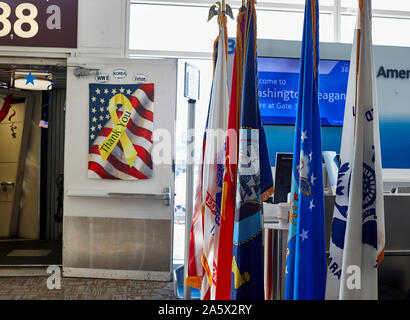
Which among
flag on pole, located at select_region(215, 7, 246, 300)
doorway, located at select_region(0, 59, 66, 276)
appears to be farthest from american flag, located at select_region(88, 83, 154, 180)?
doorway, located at select_region(0, 59, 66, 276)

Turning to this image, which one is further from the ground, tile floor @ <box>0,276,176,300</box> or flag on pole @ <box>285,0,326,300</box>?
flag on pole @ <box>285,0,326,300</box>

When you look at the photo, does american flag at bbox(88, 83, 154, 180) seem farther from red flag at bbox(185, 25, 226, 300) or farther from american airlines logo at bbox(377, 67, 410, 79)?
american airlines logo at bbox(377, 67, 410, 79)

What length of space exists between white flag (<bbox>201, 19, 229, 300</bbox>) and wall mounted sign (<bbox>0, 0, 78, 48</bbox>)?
2.62m

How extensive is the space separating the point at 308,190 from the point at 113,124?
3.15 metres

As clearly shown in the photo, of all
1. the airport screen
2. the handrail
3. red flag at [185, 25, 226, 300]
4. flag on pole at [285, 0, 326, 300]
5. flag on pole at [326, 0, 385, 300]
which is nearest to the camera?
flag on pole at [326, 0, 385, 300]

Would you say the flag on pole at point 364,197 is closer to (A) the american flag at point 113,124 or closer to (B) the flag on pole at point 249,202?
(B) the flag on pole at point 249,202

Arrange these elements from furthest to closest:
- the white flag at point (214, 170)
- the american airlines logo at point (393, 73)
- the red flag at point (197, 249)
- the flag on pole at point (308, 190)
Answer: the american airlines logo at point (393, 73) < the red flag at point (197, 249) < the white flag at point (214, 170) < the flag on pole at point (308, 190)

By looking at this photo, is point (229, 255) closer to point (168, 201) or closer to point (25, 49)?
point (168, 201)

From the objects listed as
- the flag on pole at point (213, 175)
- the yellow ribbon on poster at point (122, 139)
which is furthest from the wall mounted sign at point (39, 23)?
the flag on pole at point (213, 175)

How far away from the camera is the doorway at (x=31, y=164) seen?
23.7ft

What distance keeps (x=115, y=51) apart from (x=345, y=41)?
277 centimetres

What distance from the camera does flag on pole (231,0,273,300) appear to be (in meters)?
2.06

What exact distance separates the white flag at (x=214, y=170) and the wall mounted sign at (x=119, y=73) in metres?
1.98

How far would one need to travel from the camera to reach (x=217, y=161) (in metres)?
2.63
